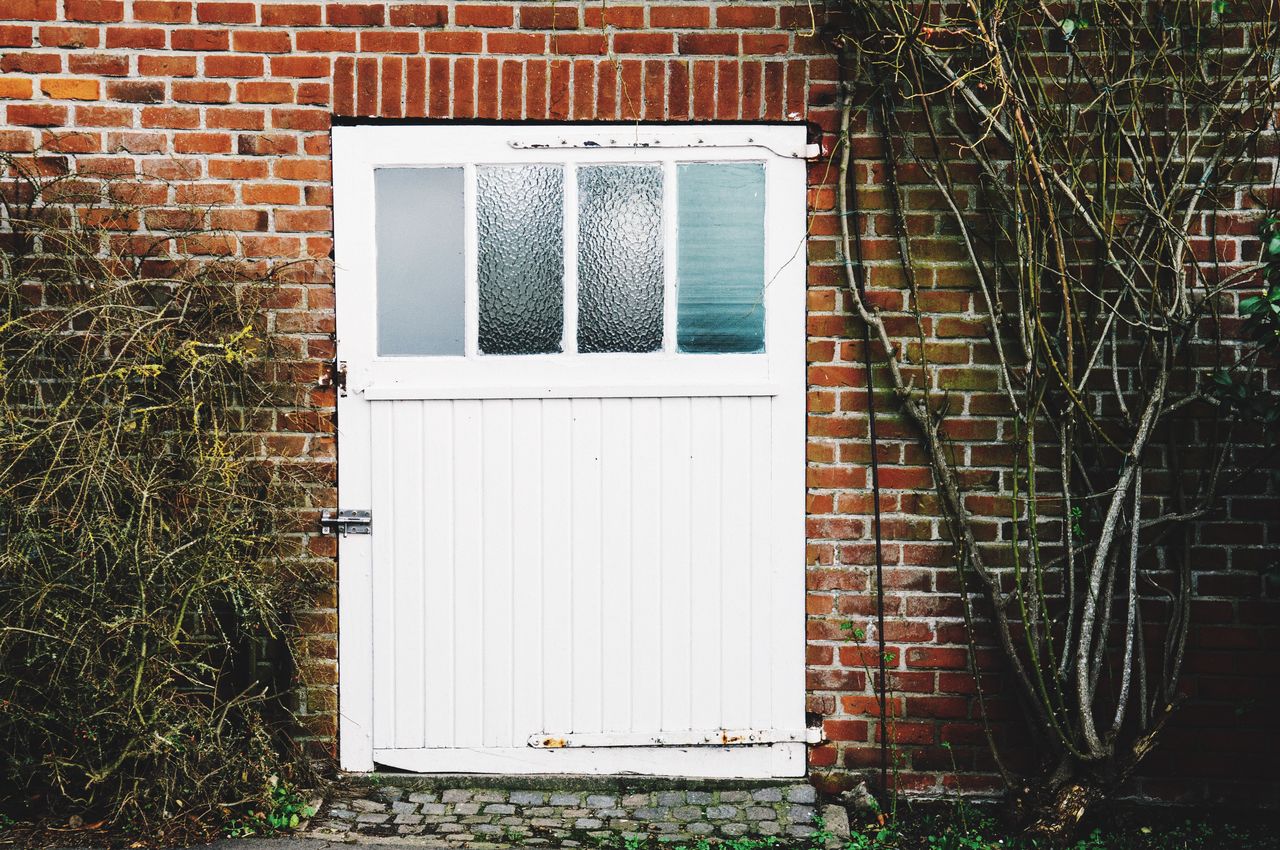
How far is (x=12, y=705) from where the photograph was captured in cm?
321

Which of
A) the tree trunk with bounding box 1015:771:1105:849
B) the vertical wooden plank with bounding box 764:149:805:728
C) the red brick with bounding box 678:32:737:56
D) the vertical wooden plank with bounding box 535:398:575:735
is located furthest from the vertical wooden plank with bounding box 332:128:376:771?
the tree trunk with bounding box 1015:771:1105:849

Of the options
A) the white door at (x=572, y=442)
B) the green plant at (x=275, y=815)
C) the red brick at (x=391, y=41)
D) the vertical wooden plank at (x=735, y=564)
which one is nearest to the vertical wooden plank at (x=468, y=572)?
the white door at (x=572, y=442)

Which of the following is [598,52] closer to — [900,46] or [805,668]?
[900,46]

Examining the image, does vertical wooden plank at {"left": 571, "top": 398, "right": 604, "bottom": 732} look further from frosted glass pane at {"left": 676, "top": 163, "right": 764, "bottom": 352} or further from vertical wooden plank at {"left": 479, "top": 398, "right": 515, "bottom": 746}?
frosted glass pane at {"left": 676, "top": 163, "right": 764, "bottom": 352}

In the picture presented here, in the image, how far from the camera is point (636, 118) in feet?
11.5

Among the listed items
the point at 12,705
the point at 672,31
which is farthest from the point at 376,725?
the point at 672,31

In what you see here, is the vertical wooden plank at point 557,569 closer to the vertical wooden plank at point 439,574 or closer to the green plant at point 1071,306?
the vertical wooden plank at point 439,574

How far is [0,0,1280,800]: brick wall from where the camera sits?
138 inches

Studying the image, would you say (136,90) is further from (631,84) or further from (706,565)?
(706,565)

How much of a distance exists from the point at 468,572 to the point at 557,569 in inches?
12.0

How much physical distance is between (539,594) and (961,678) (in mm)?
1478

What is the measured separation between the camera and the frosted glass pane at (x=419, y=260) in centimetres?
359

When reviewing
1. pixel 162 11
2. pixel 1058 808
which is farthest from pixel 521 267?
pixel 1058 808

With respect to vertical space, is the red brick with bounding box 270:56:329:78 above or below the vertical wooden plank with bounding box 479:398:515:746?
above
